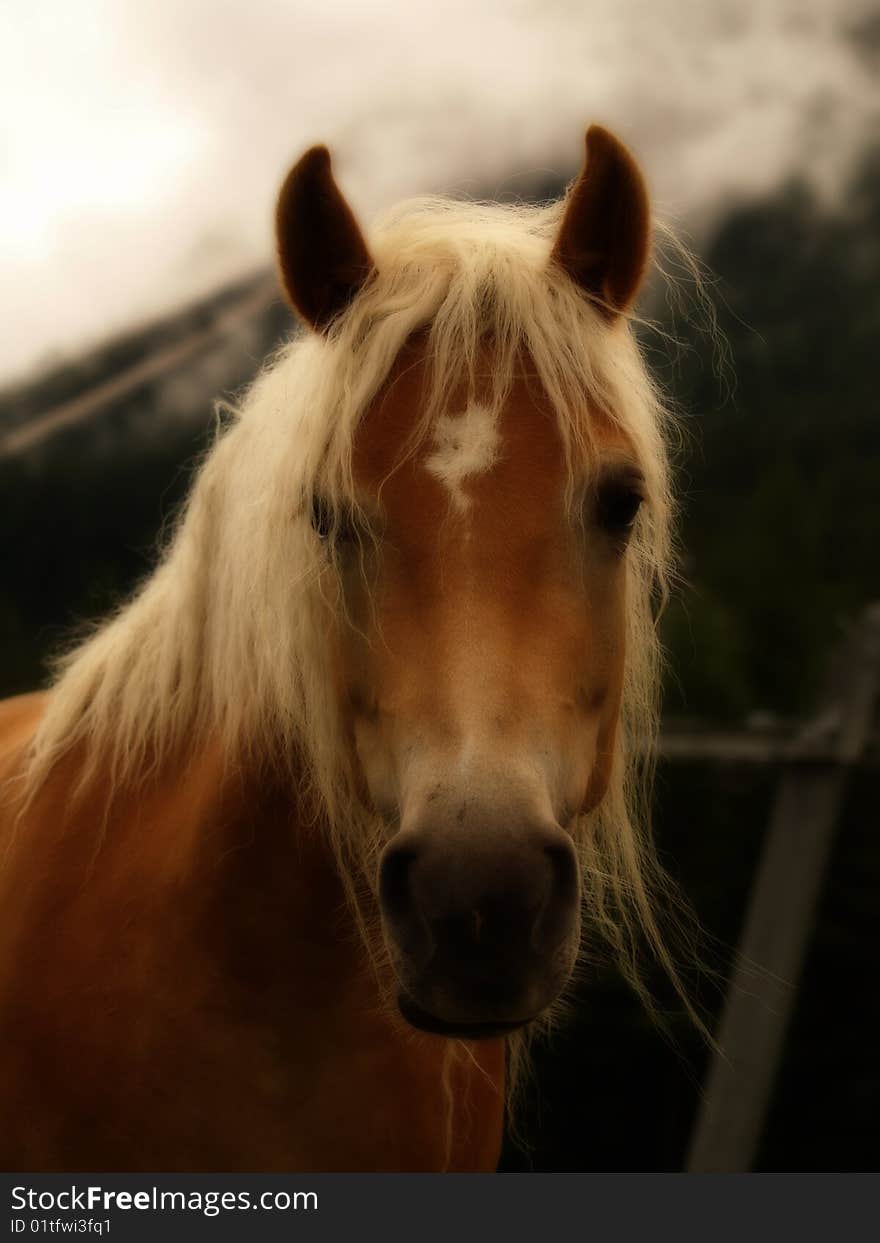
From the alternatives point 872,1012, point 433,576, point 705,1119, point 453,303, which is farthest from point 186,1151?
point 872,1012

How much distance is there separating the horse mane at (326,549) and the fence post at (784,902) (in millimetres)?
1732

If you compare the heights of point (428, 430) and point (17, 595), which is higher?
point (428, 430)

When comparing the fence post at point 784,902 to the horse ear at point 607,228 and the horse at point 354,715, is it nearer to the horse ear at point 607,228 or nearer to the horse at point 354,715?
the horse at point 354,715

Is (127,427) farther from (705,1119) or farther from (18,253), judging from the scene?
(705,1119)

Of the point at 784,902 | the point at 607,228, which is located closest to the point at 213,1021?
the point at 607,228

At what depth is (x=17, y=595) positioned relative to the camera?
4.89 meters

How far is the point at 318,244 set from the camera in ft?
6.00

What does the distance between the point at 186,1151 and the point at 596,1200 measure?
760mm

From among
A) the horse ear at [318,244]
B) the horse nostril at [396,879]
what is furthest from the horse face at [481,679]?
the horse ear at [318,244]

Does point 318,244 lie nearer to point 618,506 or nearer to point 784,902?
point 618,506

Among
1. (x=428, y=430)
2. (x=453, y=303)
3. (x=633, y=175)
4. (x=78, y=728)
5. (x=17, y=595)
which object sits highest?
(x=633, y=175)

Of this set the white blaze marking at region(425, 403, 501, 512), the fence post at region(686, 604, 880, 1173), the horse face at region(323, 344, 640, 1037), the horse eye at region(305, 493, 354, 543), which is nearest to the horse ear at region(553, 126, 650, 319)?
the horse face at region(323, 344, 640, 1037)

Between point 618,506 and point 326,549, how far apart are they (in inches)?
17.4

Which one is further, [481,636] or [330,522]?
[330,522]
